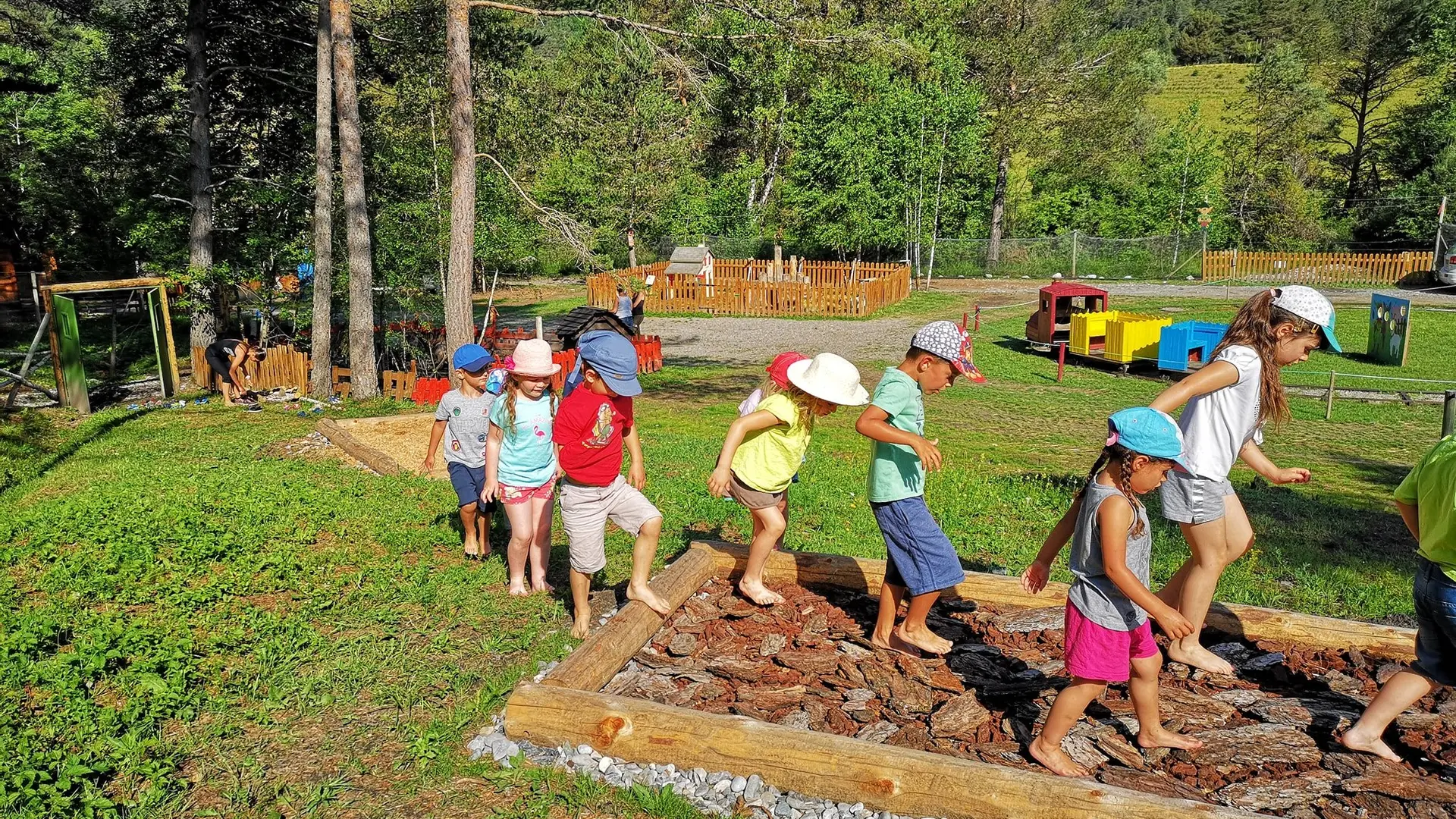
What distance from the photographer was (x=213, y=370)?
15523 millimetres

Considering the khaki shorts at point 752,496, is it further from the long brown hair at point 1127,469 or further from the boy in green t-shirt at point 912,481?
the long brown hair at point 1127,469

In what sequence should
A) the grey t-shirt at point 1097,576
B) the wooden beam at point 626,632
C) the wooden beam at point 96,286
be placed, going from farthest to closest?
1. the wooden beam at point 96,286
2. the wooden beam at point 626,632
3. the grey t-shirt at point 1097,576

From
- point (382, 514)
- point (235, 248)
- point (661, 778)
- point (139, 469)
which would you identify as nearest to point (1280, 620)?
point (661, 778)

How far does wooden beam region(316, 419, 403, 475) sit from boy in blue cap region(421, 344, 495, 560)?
3.19 m

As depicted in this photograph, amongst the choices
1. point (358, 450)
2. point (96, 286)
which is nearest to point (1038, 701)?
point (358, 450)

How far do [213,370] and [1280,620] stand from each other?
1532 cm

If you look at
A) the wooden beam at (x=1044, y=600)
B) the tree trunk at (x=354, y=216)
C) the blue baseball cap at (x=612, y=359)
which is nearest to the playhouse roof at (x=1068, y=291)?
the tree trunk at (x=354, y=216)

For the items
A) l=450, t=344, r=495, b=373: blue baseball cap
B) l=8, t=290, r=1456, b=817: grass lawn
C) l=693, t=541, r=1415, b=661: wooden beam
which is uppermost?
l=450, t=344, r=495, b=373: blue baseball cap

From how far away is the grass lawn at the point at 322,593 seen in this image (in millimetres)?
4125

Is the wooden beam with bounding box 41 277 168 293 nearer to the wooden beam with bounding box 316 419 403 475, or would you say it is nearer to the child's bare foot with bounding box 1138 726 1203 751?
the wooden beam with bounding box 316 419 403 475

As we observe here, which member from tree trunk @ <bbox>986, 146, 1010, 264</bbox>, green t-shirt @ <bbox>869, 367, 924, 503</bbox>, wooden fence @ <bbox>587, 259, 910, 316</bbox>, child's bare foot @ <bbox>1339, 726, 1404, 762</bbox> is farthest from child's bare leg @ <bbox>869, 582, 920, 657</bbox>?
tree trunk @ <bbox>986, 146, 1010, 264</bbox>

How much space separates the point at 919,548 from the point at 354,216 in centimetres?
1287

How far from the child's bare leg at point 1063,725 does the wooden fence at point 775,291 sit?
25.7 m

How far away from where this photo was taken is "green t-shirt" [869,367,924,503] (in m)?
4.94
